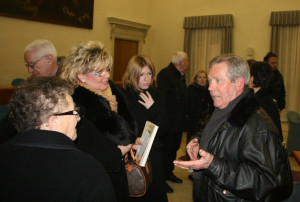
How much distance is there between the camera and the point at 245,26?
8.84m

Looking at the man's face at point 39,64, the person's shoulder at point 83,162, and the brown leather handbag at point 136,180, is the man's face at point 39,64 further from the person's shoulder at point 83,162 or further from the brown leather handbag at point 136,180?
the person's shoulder at point 83,162

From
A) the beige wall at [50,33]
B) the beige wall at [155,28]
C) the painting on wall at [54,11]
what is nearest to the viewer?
the painting on wall at [54,11]

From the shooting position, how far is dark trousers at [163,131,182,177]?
4.25 meters

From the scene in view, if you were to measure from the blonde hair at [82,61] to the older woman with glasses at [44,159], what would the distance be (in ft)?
2.08

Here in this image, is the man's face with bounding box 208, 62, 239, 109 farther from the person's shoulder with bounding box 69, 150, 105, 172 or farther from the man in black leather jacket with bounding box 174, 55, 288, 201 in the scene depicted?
A: the person's shoulder with bounding box 69, 150, 105, 172

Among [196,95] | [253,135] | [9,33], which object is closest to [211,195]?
[253,135]

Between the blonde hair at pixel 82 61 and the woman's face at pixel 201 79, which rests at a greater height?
the woman's face at pixel 201 79

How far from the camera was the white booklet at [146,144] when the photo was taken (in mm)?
2121

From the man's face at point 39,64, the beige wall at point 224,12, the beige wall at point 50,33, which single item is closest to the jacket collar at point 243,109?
the man's face at point 39,64

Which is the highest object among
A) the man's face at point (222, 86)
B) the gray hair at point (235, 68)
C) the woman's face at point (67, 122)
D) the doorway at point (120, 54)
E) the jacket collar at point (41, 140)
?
the doorway at point (120, 54)

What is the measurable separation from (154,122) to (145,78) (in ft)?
1.56

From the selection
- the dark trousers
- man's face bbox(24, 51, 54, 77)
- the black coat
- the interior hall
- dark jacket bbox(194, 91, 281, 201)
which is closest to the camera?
dark jacket bbox(194, 91, 281, 201)

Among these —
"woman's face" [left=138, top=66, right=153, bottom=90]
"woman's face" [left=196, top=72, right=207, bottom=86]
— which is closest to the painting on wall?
"woman's face" [left=196, top=72, right=207, bottom=86]

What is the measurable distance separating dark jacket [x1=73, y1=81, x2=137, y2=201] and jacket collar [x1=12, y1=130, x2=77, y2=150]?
2.01ft
